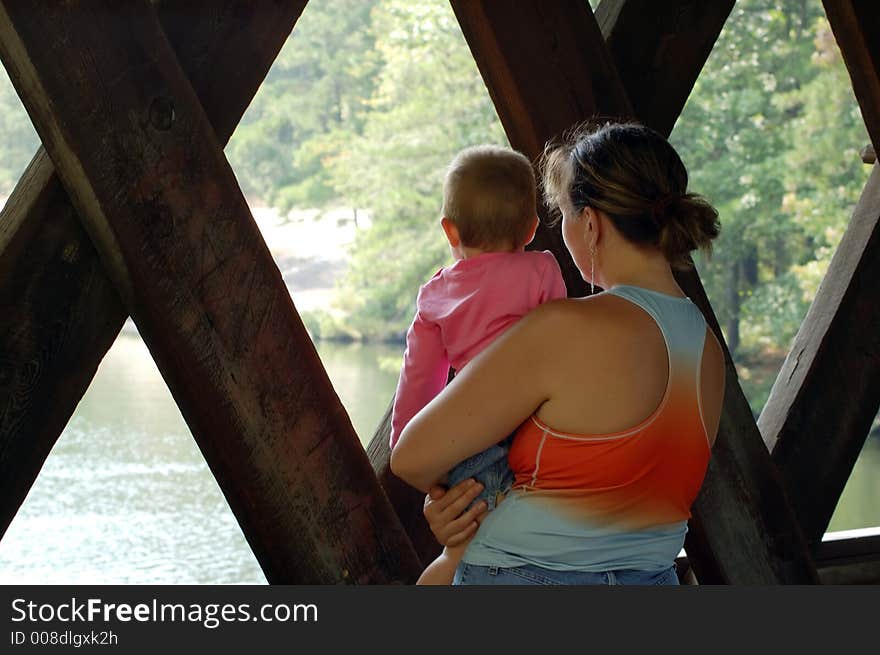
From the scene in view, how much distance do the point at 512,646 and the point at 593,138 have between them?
0.71 metres

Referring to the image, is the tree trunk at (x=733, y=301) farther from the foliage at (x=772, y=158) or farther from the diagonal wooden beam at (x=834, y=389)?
the diagonal wooden beam at (x=834, y=389)

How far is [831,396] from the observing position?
2738mm

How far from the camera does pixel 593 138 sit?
1589 millimetres

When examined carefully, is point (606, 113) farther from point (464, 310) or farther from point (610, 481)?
point (610, 481)

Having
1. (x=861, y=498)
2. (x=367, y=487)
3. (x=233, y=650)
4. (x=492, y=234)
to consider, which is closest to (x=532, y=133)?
(x=492, y=234)

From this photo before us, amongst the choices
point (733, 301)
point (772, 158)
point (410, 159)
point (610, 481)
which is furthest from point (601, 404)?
point (410, 159)

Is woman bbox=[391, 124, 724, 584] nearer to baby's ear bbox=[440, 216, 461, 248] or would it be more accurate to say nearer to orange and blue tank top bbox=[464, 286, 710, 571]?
orange and blue tank top bbox=[464, 286, 710, 571]

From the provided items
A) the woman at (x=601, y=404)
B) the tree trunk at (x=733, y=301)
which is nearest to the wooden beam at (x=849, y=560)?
the woman at (x=601, y=404)

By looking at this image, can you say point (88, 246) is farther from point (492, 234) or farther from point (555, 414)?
point (555, 414)

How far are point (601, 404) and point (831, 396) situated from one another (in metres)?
1.44

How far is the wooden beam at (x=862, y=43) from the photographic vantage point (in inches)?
103

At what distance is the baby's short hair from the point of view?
1.65 m

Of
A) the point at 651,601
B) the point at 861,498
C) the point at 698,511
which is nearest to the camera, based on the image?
the point at 651,601

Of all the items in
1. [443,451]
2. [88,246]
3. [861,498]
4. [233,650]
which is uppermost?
[88,246]
